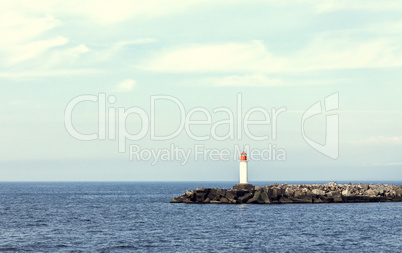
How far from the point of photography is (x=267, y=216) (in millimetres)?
55219

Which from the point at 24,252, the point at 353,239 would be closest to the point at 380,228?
the point at 353,239

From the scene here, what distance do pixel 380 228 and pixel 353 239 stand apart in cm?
791

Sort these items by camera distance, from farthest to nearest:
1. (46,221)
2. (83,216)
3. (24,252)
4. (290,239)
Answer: (83,216) → (46,221) → (290,239) → (24,252)

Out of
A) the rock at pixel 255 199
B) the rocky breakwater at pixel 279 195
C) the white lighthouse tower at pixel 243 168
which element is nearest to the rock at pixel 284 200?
the rocky breakwater at pixel 279 195

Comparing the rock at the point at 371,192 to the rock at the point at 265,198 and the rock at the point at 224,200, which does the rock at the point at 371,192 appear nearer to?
the rock at the point at 265,198

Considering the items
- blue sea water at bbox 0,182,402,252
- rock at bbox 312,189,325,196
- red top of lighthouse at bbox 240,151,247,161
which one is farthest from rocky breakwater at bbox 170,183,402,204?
blue sea water at bbox 0,182,402,252

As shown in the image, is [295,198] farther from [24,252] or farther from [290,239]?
[24,252]

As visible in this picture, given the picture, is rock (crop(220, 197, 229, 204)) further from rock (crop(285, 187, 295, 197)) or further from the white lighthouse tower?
rock (crop(285, 187, 295, 197))

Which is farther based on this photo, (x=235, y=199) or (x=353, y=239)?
(x=235, y=199)

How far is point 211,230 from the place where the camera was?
1757 inches

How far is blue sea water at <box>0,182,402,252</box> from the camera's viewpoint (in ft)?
120

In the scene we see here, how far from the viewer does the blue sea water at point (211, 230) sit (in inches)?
1439

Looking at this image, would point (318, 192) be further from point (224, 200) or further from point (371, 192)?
point (224, 200)

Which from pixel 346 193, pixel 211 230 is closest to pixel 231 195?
pixel 346 193
